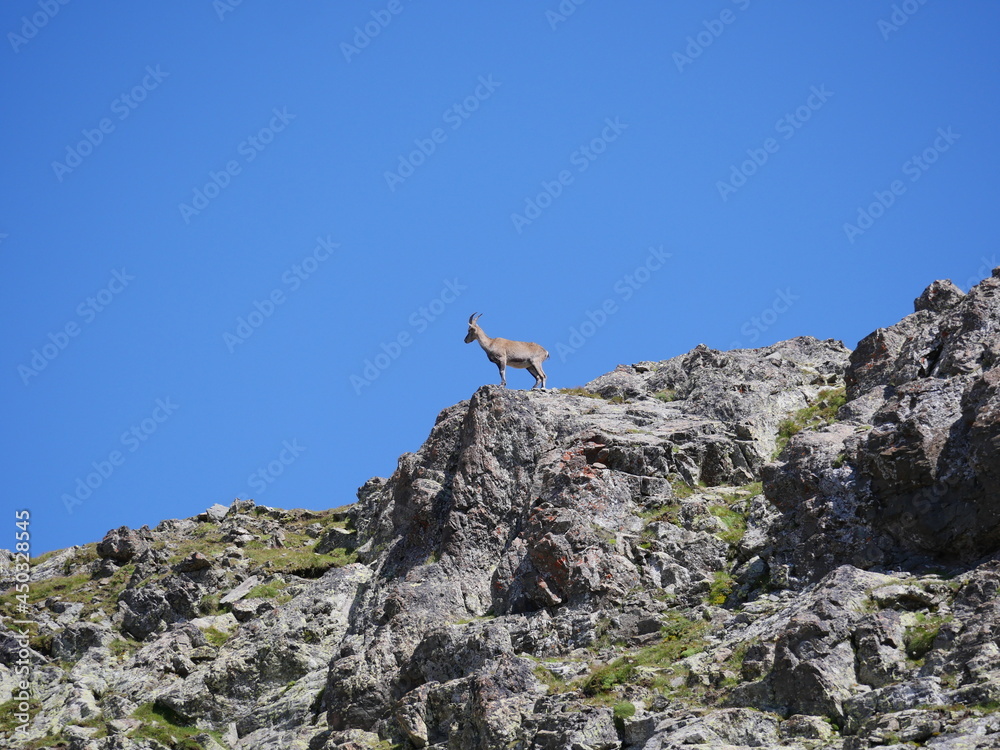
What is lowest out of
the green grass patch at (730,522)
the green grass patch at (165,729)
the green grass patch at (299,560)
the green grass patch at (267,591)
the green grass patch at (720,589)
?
the green grass patch at (720,589)

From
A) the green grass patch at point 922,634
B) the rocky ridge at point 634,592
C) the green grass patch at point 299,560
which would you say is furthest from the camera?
the green grass patch at point 299,560

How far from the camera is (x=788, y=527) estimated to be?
25625mm

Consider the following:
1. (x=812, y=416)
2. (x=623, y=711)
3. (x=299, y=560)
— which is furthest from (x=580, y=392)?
(x=623, y=711)

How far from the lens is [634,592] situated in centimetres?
2619

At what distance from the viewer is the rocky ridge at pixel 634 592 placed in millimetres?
19250

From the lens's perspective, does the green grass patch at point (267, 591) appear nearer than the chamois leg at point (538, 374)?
Yes

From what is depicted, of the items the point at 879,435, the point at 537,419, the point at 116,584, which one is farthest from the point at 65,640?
the point at 879,435

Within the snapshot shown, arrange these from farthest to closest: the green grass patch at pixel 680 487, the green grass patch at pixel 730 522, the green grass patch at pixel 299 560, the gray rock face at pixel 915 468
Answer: the green grass patch at pixel 299 560 → the green grass patch at pixel 680 487 → the green grass patch at pixel 730 522 → the gray rock face at pixel 915 468

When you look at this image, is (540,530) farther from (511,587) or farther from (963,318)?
(963,318)

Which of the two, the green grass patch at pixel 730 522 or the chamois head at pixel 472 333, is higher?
the chamois head at pixel 472 333

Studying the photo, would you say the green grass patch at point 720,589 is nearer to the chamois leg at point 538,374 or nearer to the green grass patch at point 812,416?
the green grass patch at point 812,416

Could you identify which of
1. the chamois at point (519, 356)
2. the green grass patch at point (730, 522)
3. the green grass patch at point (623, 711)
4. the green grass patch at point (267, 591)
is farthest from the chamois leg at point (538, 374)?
the green grass patch at point (623, 711)

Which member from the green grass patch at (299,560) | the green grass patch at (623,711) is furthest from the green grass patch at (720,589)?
the green grass patch at (299,560)

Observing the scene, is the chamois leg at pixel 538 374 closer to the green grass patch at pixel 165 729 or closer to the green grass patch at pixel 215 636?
the green grass patch at pixel 215 636
